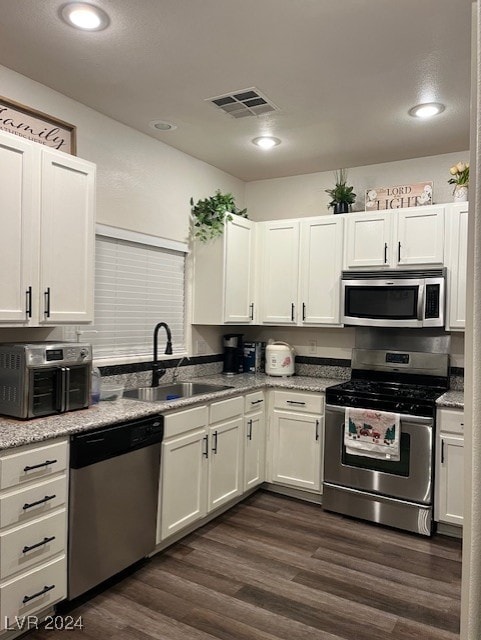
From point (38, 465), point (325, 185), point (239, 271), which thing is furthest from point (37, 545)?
point (325, 185)

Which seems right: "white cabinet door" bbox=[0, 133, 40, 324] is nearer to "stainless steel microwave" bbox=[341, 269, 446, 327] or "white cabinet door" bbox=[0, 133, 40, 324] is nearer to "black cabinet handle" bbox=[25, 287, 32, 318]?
"black cabinet handle" bbox=[25, 287, 32, 318]

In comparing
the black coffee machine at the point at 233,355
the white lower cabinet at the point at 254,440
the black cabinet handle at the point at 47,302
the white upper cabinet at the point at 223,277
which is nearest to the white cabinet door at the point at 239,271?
the white upper cabinet at the point at 223,277

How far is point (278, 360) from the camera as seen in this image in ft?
13.9

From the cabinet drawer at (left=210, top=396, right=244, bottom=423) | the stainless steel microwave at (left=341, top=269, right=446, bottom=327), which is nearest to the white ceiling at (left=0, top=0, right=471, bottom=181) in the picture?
the stainless steel microwave at (left=341, top=269, right=446, bottom=327)

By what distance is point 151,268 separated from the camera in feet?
12.2

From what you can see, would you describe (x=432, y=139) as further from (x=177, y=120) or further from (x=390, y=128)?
(x=177, y=120)

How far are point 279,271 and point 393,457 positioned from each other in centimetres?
181

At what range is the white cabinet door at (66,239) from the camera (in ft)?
8.14

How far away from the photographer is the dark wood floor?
225cm

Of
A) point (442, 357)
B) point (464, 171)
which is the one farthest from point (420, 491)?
point (464, 171)

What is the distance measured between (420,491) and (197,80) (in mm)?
2976

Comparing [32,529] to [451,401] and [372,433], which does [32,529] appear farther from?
[451,401]

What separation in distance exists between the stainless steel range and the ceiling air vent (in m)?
2.04

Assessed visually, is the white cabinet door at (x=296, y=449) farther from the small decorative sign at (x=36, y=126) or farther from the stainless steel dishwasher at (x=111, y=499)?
the small decorative sign at (x=36, y=126)
